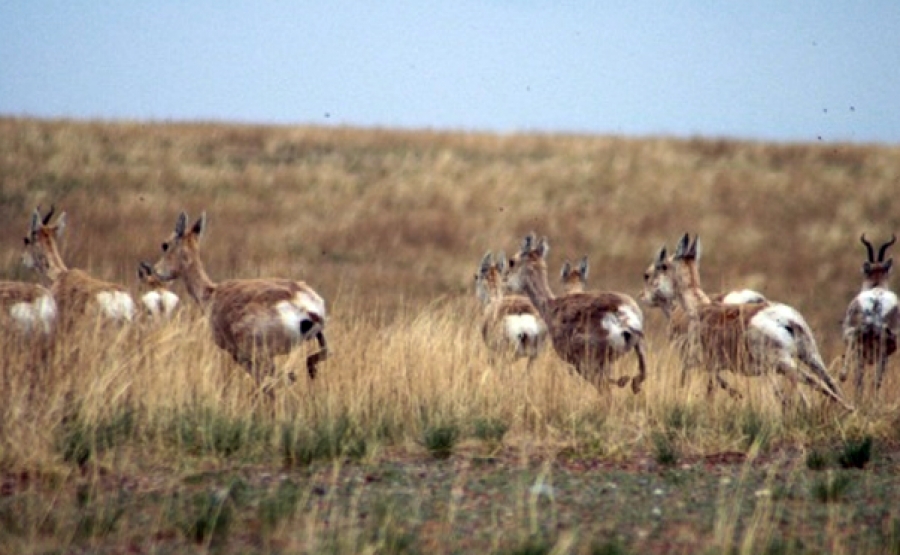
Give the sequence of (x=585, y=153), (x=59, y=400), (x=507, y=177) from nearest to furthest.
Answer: (x=59, y=400), (x=507, y=177), (x=585, y=153)

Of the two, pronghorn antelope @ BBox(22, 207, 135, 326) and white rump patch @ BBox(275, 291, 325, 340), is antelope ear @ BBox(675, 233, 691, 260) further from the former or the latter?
pronghorn antelope @ BBox(22, 207, 135, 326)

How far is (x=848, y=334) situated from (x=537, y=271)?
3.02 m

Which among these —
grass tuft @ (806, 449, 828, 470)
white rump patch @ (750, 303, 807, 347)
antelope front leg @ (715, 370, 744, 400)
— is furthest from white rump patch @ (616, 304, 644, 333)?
grass tuft @ (806, 449, 828, 470)

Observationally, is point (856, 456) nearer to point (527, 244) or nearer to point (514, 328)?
point (527, 244)

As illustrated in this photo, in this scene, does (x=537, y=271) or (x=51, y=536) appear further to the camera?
(x=537, y=271)

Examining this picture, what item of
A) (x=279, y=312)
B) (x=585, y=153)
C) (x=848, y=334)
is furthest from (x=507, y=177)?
(x=279, y=312)

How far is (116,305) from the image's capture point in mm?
13742

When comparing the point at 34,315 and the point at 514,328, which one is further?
the point at 514,328

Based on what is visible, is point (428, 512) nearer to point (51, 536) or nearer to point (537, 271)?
point (51, 536)

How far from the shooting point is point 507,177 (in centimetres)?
3759

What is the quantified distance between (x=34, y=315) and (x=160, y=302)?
4898 millimetres

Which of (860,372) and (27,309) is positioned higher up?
(27,309)

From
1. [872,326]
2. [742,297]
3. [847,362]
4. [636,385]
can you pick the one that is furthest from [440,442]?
[742,297]

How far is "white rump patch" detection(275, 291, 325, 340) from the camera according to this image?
1117cm
